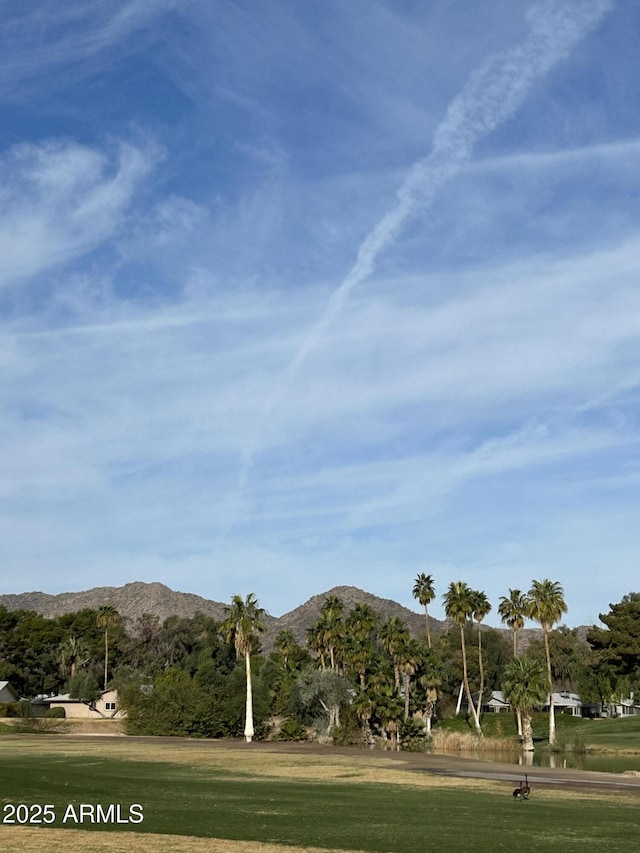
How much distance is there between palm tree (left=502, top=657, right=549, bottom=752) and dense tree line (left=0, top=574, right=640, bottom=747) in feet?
0.42

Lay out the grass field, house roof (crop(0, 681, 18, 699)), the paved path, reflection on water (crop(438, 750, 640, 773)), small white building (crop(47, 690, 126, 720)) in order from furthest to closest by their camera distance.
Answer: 1. house roof (crop(0, 681, 18, 699))
2. small white building (crop(47, 690, 126, 720))
3. reflection on water (crop(438, 750, 640, 773))
4. the paved path
5. the grass field

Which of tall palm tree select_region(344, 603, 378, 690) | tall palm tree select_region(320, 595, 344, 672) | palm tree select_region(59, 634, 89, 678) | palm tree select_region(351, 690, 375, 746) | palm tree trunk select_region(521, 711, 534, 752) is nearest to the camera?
palm tree trunk select_region(521, 711, 534, 752)

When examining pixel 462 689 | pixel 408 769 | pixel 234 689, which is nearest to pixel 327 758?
pixel 408 769

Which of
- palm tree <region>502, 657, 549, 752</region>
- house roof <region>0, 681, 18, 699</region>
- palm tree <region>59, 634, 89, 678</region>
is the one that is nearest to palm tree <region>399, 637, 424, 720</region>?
palm tree <region>502, 657, 549, 752</region>

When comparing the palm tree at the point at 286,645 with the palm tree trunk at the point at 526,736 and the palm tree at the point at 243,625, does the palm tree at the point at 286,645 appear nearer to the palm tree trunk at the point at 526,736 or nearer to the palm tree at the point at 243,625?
the palm tree at the point at 243,625

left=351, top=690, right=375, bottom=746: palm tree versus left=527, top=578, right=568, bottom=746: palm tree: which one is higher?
left=527, top=578, right=568, bottom=746: palm tree

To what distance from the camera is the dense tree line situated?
94250mm

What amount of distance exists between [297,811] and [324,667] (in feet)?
308

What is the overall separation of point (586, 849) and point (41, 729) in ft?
302

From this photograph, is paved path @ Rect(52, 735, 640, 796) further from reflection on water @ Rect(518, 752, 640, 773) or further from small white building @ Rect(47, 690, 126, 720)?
small white building @ Rect(47, 690, 126, 720)

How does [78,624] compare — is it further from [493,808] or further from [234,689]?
[493,808]

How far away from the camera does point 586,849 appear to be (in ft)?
70.9

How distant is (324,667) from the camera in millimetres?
120875

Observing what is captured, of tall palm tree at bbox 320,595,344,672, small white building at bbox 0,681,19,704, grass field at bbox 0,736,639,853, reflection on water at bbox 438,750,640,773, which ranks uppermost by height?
tall palm tree at bbox 320,595,344,672
